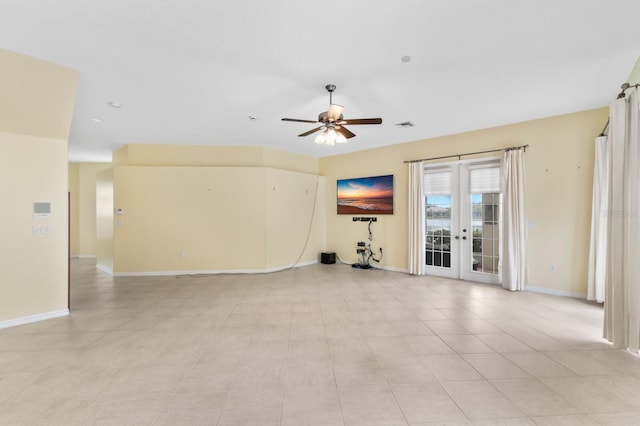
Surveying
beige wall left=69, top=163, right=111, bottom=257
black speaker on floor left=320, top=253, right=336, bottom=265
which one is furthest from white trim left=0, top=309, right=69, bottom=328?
beige wall left=69, top=163, right=111, bottom=257

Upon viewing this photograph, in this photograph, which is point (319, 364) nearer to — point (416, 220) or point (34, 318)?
point (34, 318)

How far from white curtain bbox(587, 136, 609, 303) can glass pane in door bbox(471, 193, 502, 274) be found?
4.43 feet

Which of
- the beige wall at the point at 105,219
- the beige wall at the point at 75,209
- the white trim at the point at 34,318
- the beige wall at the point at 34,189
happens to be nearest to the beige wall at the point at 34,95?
the beige wall at the point at 34,189

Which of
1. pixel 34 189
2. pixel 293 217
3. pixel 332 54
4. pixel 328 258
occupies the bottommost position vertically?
pixel 328 258

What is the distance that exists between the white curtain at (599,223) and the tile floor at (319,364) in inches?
16.1

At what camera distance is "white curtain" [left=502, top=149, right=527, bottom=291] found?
16.5 feet

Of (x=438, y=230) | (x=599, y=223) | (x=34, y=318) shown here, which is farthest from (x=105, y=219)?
(x=599, y=223)

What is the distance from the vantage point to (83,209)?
9430mm

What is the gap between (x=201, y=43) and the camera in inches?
109

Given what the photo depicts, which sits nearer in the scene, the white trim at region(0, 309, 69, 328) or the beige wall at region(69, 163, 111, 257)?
the white trim at region(0, 309, 69, 328)

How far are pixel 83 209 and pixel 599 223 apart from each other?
13803 mm

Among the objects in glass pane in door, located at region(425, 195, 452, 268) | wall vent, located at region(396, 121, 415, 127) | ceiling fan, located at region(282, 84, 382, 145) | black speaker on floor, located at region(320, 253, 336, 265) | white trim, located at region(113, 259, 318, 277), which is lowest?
white trim, located at region(113, 259, 318, 277)

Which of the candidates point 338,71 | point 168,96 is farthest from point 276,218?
point 338,71

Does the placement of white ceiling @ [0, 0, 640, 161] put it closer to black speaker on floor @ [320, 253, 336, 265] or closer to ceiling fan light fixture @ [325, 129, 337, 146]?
ceiling fan light fixture @ [325, 129, 337, 146]
